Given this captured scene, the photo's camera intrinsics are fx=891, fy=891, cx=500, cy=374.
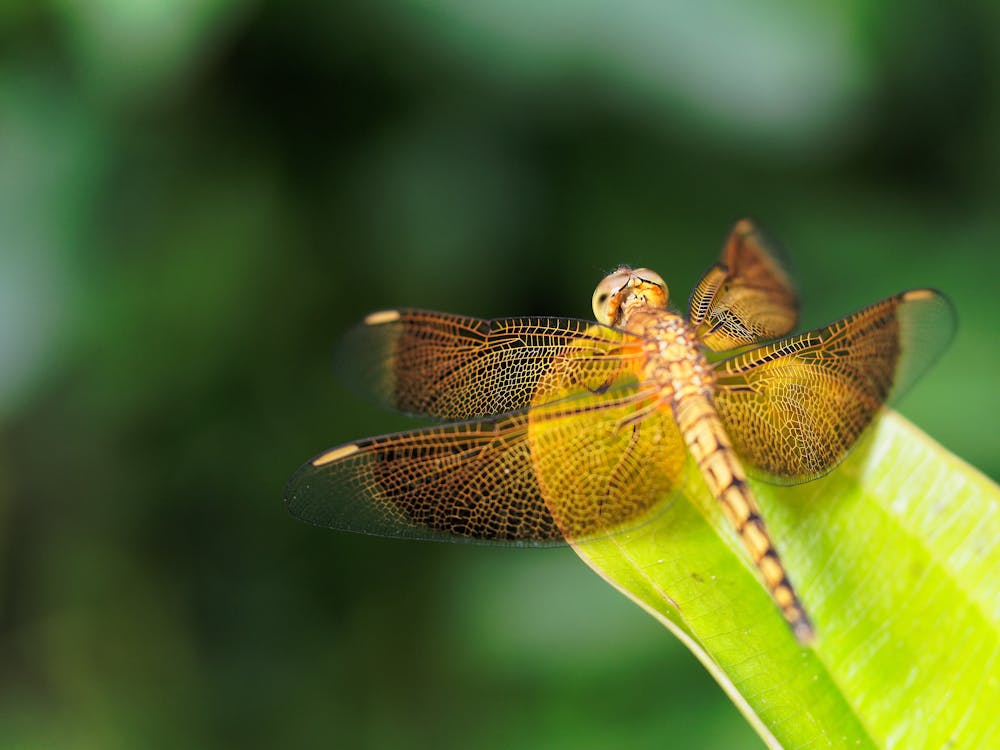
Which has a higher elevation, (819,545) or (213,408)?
(213,408)

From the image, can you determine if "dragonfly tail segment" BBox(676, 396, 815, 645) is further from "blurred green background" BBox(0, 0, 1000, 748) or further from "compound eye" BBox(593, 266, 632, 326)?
"blurred green background" BBox(0, 0, 1000, 748)

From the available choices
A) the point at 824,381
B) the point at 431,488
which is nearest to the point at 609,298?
the point at 824,381

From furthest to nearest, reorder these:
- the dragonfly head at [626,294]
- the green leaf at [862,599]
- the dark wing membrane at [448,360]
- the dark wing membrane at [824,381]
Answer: the dragonfly head at [626,294]
the dark wing membrane at [448,360]
the dark wing membrane at [824,381]
the green leaf at [862,599]

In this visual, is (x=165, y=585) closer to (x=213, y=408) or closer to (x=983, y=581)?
(x=213, y=408)

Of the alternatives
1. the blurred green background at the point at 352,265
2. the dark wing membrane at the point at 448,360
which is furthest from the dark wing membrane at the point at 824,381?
the blurred green background at the point at 352,265

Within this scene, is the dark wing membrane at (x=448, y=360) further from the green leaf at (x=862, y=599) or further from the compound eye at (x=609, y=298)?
the green leaf at (x=862, y=599)

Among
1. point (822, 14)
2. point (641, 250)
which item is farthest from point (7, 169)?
point (822, 14)
